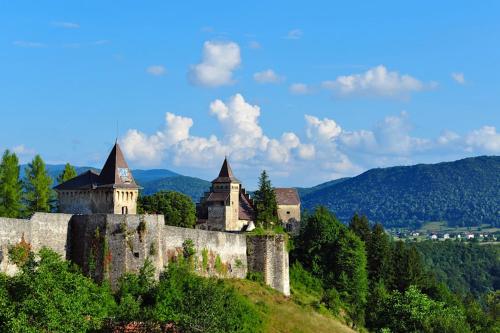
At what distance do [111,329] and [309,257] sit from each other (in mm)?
37334

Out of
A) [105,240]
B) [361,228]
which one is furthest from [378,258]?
[105,240]

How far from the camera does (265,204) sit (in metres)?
90.8

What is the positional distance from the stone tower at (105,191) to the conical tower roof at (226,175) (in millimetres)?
35109

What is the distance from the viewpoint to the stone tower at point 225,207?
88062 mm

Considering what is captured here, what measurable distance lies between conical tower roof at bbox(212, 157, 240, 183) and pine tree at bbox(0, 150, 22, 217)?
29.1m

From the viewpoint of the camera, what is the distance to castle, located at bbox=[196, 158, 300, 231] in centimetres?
8800

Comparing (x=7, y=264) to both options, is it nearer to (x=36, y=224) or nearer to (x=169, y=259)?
(x=36, y=224)

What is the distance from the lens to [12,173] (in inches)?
2635

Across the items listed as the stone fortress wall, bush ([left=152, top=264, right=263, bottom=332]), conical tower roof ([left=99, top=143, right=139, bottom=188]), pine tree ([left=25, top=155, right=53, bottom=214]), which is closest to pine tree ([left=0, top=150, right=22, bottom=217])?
pine tree ([left=25, top=155, right=53, bottom=214])

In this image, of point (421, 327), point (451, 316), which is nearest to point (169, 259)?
point (421, 327)

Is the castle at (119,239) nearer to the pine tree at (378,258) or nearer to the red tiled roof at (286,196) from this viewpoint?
the pine tree at (378,258)

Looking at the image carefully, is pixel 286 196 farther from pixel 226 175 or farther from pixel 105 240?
pixel 105 240

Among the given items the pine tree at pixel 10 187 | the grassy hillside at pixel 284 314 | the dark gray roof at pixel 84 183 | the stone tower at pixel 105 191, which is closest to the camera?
the grassy hillside at pixel 284 314

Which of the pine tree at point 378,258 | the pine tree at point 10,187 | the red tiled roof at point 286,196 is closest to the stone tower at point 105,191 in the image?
the pine tree at point 10,187
